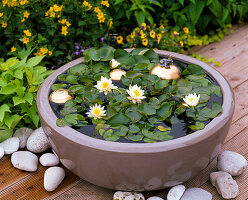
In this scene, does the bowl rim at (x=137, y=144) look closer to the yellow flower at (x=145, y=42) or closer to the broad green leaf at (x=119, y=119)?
the broad green leaf at (x=119, y=119)

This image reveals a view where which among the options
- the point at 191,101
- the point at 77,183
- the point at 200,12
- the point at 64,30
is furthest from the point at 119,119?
the point at 200,12

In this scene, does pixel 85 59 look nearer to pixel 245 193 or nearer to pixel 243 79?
pixel 245 193

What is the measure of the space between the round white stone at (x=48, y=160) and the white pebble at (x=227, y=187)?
0.85 metres

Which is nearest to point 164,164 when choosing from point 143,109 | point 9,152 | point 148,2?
point 143,109

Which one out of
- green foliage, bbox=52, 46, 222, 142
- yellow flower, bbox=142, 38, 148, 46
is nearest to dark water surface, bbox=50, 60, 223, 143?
green foliage, bbox=52, 46, 222, 142

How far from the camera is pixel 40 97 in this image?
5.33 feet

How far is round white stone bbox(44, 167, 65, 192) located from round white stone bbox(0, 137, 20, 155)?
1.00ft

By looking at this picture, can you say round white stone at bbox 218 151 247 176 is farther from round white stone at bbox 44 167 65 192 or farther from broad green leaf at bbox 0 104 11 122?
broad green leaf at bbox 0 104 11 122

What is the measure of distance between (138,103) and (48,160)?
1.96 feet

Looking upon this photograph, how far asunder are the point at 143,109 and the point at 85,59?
0.56 m

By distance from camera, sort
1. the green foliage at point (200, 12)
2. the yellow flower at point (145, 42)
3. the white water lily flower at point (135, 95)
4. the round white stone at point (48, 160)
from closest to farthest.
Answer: the white water lily flower at point (135, 95) < the round white stone at point (48, 160) < the yellow flower at point (145, 42) < the green foliage at point (200, 12)

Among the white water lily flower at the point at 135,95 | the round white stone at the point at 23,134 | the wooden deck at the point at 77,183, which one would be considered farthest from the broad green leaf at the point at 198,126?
the round white stone at the point at 23,134

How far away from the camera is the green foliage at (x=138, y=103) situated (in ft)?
4.70

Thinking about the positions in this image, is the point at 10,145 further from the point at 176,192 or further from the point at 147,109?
the point at 176,192
